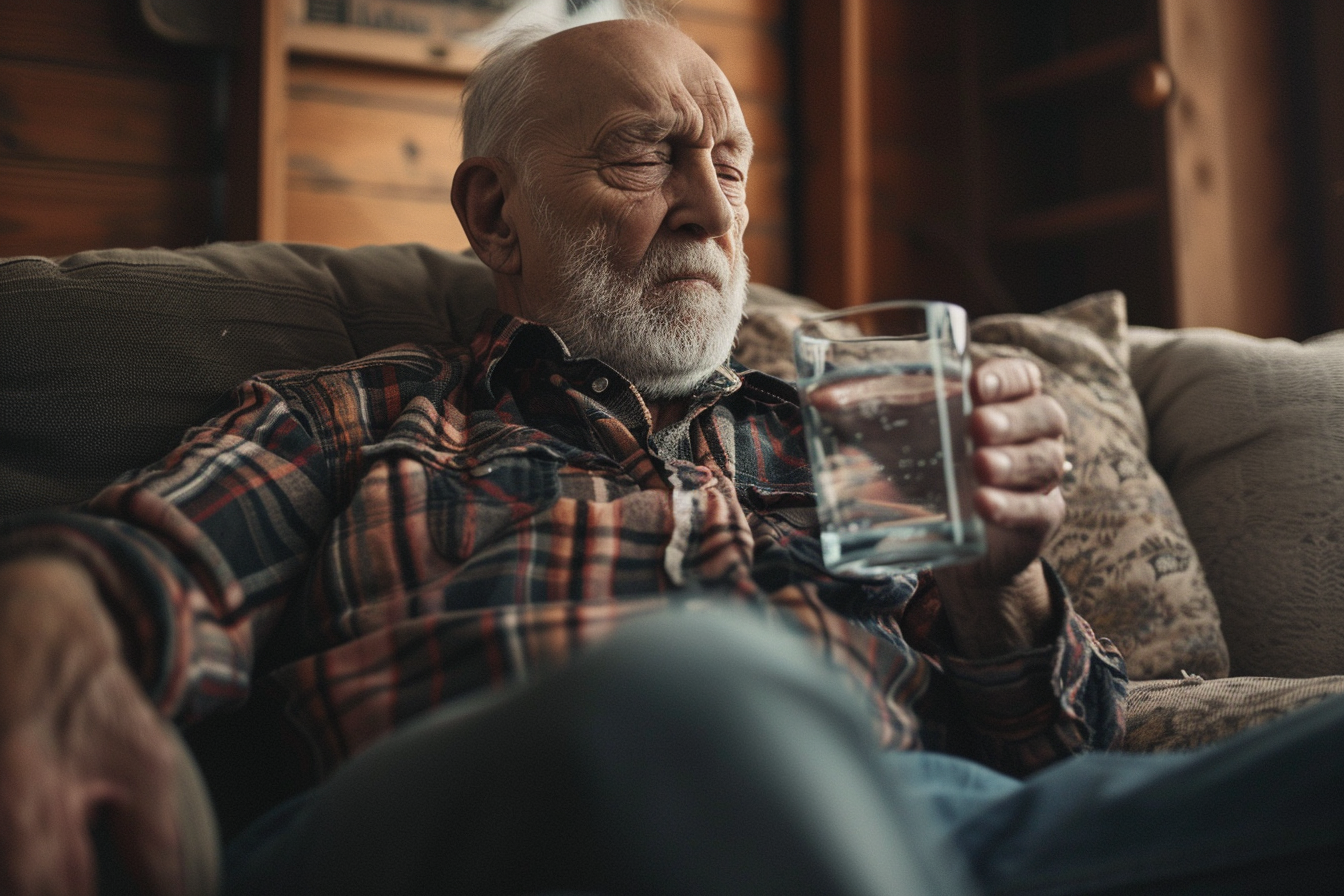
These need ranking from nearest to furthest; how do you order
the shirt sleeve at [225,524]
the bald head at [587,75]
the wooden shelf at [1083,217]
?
the shirt sleeve at [225,524] < the bald head at [587,75] < the wooden shelf at [1083,217]

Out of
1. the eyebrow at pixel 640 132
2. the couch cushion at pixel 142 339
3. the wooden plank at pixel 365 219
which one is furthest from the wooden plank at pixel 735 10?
the couch cushion at pixel 142 339

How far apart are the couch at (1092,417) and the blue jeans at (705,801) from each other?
409 mm

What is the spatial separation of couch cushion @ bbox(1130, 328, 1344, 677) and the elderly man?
1.01 ft

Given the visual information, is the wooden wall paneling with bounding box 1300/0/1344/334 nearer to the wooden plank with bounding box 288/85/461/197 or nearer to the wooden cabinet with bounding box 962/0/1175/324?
the wooden cabinet with bounding box 962/0/1175/324

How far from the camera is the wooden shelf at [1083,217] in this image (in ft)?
7.35

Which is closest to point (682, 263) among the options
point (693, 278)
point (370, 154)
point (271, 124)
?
point (693, 278)

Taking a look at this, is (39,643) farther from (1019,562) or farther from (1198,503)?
(1198,503)

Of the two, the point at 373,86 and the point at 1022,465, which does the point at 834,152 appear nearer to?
the point at 373,86

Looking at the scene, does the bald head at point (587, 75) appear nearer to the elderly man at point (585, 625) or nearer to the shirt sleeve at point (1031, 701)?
the elderly man at point (585, 625)

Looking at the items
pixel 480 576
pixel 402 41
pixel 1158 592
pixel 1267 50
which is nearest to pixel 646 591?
pixel 480 576

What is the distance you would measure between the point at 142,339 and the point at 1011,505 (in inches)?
33.3

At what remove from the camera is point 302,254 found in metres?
1.33

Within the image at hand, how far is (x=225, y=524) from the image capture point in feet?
2.83

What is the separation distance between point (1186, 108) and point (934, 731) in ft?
5.57
